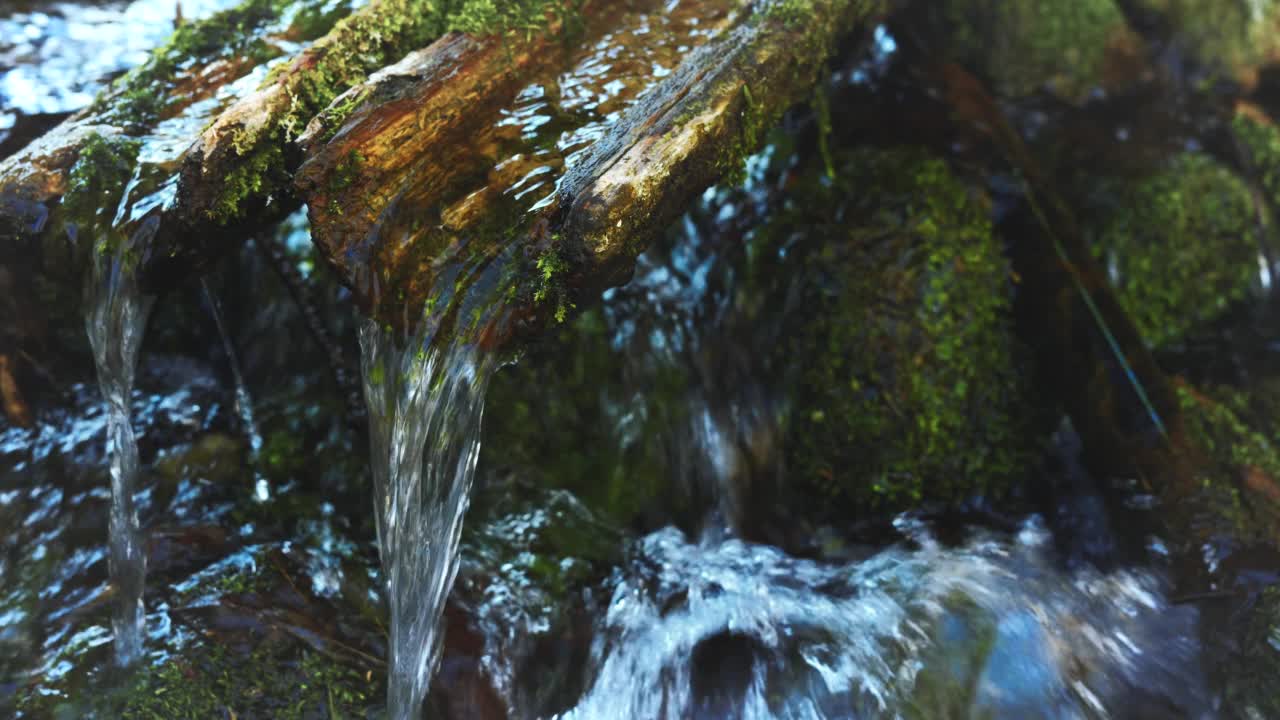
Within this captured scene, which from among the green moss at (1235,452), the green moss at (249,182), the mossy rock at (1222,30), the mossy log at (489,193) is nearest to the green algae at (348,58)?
the green moss at (249,182)

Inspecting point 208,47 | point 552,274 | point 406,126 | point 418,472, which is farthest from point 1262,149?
point 208,47

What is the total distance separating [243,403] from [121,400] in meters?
0.70

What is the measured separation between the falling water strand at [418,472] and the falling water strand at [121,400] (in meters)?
0.88

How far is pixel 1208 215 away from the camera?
474 centimetres

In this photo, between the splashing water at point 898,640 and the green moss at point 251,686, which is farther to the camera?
the splashing water at point 898,640

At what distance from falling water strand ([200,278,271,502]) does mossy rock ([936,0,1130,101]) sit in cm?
432

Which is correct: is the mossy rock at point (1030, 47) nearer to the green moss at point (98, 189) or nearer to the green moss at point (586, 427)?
the green moss at point (586, 427)

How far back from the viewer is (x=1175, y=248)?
4676 mm

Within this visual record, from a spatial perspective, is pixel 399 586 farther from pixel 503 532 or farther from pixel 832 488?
pixel 832 488

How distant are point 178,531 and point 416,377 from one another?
145cm

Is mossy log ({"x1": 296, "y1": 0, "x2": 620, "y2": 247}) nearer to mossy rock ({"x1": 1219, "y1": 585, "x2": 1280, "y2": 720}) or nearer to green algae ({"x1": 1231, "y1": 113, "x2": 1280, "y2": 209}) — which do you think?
mossy rock ({"x1": 1219, "y1": 585, "x2": 1280, "y2": 720})

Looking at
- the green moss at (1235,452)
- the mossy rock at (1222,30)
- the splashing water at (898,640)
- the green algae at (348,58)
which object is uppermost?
the green algae at (348,58)

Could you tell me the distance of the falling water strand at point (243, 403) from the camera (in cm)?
342

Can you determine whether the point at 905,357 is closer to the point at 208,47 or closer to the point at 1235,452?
the point at 1235,452
